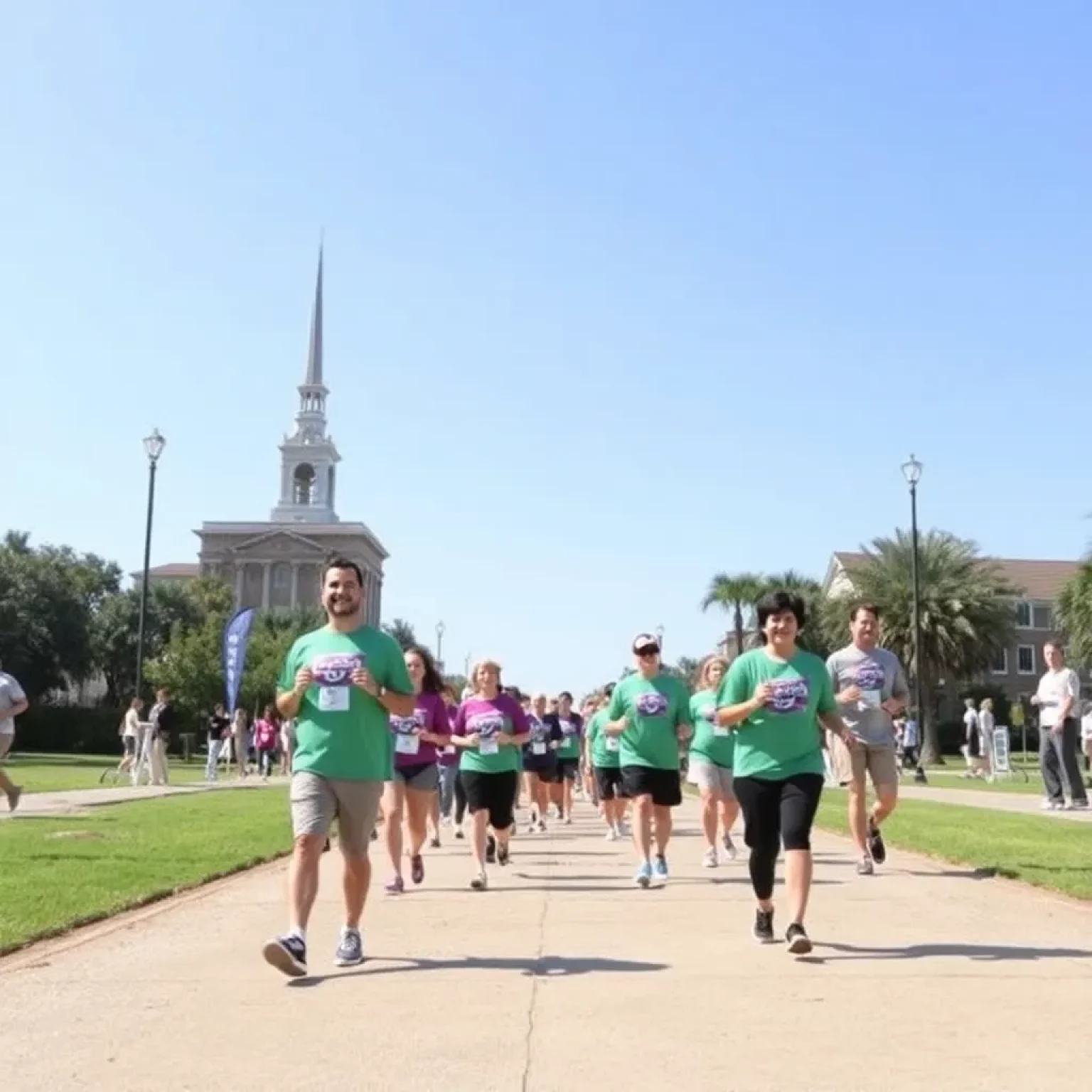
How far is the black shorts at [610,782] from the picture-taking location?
50.3 ft

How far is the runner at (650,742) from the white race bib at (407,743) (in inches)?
58.9

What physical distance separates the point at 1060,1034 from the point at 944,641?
183 feet

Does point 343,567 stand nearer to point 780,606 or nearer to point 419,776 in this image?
point 780,606

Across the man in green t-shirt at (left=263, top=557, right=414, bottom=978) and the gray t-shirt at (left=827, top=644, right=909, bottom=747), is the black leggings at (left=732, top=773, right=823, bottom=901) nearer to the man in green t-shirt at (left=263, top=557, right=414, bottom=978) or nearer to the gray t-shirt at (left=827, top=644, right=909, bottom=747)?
the man in green t-shirt at (left=263, top=557, right=414, bottom=978)

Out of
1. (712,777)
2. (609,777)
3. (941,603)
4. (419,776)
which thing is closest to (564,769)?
(609,777)

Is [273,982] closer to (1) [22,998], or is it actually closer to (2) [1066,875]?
(1) [22,998]

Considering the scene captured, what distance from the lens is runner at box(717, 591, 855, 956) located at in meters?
7.40

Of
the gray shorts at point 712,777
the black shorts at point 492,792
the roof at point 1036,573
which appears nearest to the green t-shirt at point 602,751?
the gray shorts at point 712,777

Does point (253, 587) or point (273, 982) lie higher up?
point (253, 587)

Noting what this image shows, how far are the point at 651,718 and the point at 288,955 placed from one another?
16.0 ft

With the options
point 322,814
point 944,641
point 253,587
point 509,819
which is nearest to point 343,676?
point 322,814

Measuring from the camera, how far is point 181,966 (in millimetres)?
6867

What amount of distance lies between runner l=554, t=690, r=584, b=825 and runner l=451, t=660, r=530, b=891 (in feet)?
27.0

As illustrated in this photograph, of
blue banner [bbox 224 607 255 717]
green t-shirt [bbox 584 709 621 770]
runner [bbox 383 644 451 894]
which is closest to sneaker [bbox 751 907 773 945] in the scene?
runner [bbox 383 644 451 894]
